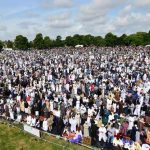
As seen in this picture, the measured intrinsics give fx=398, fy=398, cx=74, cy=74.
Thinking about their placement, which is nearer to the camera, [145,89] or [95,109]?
[95,109]

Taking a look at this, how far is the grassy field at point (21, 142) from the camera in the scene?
23969mm

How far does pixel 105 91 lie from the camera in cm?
3098

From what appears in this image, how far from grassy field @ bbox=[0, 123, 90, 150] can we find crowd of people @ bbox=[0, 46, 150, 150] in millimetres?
620

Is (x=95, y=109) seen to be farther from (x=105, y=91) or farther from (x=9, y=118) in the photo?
(x=9, y=118)

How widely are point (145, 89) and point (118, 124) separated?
298 inches

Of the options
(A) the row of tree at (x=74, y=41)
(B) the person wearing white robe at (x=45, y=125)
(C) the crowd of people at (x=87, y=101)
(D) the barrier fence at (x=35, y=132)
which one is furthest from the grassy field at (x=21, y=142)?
(A) the row of tree at (x=74, y=41)

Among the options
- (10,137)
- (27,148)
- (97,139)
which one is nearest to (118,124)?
(97,139)

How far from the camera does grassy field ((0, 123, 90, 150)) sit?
944 inches

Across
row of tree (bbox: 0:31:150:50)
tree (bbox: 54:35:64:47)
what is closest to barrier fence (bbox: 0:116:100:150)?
row of tree (bbox: 0:31:150:50)

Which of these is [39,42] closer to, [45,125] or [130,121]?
[45,125]

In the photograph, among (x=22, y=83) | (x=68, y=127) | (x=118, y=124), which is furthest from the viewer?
(x=22, y=83)

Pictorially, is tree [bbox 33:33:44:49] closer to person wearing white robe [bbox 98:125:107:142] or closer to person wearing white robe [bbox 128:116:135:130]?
person wearing white robe [bbox 128:116:135:130]

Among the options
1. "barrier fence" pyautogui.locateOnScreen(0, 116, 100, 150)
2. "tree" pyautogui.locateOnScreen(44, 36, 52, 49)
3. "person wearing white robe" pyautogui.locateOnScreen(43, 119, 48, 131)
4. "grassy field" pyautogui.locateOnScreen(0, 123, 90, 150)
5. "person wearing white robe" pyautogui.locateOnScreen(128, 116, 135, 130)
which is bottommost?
"grassy field" pyautogui.locateOnScreen(0, 123, 90, 150)

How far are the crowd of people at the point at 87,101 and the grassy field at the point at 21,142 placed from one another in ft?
2.04
